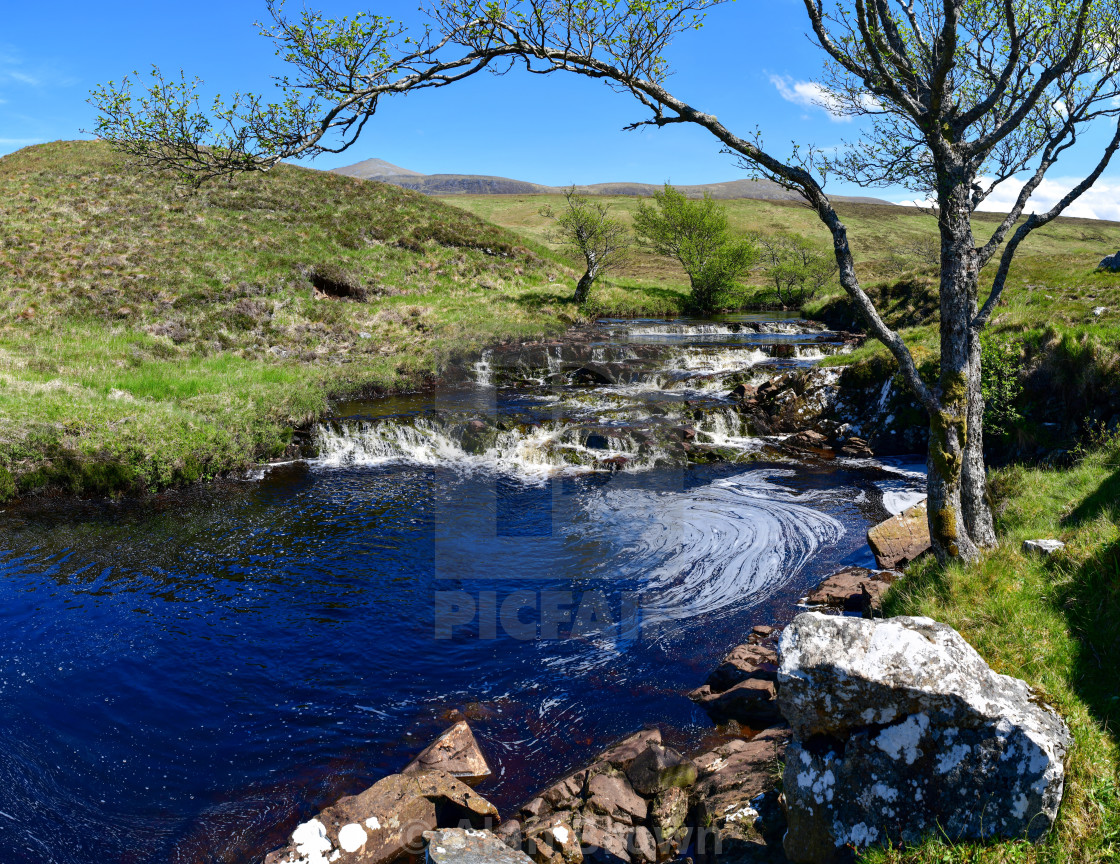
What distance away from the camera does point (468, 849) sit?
18.6 ft

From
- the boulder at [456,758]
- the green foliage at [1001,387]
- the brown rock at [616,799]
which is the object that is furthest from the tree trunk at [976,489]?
the green foliage at [1001,387]

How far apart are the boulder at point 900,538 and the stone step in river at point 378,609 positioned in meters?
1.65

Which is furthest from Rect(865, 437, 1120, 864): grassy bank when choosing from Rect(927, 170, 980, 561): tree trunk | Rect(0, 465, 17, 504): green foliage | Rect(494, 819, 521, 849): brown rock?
Rect(0, 465, 17, 504): green foliage

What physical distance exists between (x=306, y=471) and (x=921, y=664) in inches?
745

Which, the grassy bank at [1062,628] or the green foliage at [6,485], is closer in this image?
the grassy bank at [1062,628]

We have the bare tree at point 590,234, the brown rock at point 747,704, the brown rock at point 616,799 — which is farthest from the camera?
the bare tree at point 590,234

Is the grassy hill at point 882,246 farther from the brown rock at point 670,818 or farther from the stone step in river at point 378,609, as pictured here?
the brown rock at point 670,818

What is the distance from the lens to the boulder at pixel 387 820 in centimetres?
604

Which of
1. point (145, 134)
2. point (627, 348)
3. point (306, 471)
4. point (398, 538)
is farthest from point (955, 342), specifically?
point (627, 348)

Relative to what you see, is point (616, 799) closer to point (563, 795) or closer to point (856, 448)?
point (563, 795)

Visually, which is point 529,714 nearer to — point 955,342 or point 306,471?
point 955,342

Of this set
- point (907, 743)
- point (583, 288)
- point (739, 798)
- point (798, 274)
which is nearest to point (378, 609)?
point (739, 798)

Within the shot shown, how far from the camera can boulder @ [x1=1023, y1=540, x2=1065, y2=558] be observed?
7519 millimetres

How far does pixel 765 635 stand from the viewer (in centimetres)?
1016
